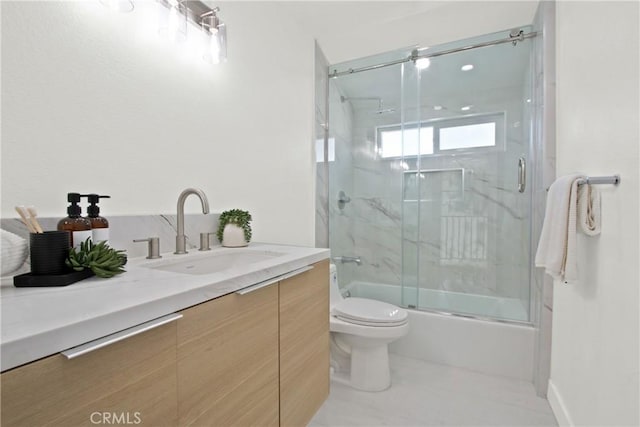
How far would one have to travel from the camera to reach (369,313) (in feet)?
5.70

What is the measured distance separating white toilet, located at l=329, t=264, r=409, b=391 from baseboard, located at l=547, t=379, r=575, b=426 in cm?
75

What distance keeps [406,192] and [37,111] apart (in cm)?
239

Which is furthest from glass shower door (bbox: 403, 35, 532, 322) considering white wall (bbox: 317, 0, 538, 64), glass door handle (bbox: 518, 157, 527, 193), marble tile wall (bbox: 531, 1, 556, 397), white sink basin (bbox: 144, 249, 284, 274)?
white sink basin (bbox: 144, 249, 284, 274)

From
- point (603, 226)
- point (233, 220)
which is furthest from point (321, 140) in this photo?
point (603, 226)

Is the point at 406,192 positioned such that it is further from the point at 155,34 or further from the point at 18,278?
the point at 18,278

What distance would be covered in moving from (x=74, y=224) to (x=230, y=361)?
556 millimetres

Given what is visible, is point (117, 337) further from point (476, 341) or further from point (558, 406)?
point (476, 341)

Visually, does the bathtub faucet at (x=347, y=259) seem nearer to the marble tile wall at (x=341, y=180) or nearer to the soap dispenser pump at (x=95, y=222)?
the marble tile wall at (x=341, y=180)

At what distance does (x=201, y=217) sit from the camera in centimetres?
131

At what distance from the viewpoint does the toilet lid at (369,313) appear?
164 centimetres

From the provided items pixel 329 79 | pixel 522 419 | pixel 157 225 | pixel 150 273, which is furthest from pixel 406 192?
pixel 150 273

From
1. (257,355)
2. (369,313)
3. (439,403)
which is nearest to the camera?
(257,355)

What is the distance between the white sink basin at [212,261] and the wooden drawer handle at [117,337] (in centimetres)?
44

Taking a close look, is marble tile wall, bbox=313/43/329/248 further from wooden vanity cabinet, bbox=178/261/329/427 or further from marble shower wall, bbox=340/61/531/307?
wooden vanity cabinet, bbox=178/261/329/427
